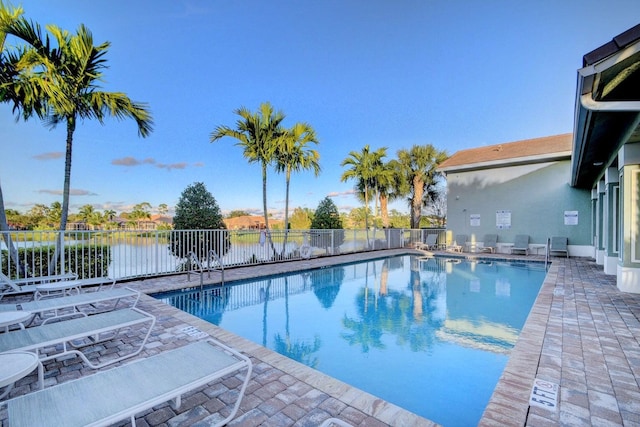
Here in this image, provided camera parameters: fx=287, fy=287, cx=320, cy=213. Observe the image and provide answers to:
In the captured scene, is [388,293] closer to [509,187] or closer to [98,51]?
[98,51]

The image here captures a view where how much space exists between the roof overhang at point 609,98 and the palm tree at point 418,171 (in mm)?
14626

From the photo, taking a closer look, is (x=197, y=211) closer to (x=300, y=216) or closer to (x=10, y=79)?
(x=10, y=79)

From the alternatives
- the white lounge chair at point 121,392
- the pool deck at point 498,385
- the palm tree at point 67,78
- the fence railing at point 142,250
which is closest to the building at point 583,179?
the pool deck at point 498,385

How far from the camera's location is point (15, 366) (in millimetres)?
1820

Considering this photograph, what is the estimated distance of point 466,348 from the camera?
4293 mm

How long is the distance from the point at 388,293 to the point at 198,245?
17.6ft

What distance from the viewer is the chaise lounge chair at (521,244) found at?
13898 mm

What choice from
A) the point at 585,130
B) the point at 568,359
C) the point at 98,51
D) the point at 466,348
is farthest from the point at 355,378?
the point at 98,51

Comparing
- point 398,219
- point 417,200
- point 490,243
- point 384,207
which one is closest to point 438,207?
point 417,200

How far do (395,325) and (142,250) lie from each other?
6.10m

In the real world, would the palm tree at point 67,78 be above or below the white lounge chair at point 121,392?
above

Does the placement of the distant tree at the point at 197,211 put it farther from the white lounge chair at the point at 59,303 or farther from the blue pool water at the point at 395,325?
the white lounge chair at the point at 59,303

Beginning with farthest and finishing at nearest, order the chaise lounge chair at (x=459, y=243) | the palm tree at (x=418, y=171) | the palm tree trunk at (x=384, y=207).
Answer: the palm tree at (x=418, y=171) < the palm tree trunk at (x=384, y=207) < the chaise lounge chair at (x=459, y=243)

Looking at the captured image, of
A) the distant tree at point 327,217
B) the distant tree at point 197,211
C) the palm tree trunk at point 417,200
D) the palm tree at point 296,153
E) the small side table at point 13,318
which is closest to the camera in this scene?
the small side table at point 13,318
